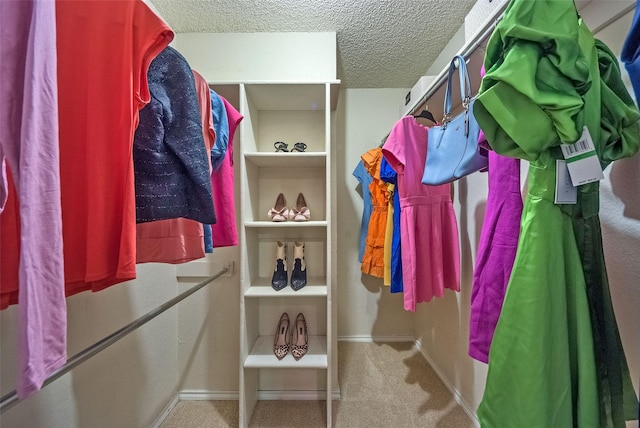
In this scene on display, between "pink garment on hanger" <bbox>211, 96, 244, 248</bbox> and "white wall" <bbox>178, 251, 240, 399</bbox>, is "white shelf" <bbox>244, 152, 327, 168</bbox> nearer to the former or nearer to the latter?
"pink garment on hanger" <bbox>211, 96, 244, 248</bbox>

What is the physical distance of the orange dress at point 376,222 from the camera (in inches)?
61.2

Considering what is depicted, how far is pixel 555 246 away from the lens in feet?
1.49

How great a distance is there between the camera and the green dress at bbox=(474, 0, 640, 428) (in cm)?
42

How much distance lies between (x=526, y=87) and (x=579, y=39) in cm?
19

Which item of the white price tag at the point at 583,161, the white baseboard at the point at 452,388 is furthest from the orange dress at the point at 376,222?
the white price tag at the point at 583,161

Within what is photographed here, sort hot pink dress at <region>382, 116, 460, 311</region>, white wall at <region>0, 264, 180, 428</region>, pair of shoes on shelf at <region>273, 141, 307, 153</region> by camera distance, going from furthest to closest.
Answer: pair of shoes on shelf at <region>273, 141, 307, 153</region> → hot pink dress at <region>382, 116, 460, 311</region> → white wall at <region>0, 264, 180, 428</region>

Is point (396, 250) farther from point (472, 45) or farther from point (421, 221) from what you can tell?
point (472, 45)

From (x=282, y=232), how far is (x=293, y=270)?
0.26m

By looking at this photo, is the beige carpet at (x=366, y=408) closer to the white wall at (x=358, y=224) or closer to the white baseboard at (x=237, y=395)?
the white baseboard at (x=237, y=395)

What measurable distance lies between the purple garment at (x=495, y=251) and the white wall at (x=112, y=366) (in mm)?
1286

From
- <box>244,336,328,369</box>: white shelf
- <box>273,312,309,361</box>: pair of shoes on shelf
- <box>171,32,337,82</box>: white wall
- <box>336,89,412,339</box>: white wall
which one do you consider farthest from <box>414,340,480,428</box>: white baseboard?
<box>171,32,337,82</box>: white wall

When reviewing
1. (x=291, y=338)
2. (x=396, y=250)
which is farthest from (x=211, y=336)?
(x=396, y=250)

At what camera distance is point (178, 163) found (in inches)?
23.8

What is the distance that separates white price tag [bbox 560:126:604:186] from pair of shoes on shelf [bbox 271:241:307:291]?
42.9 inches
